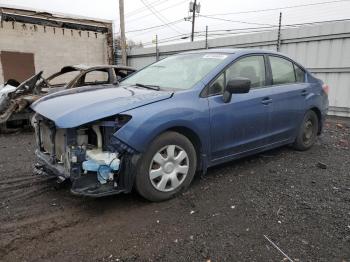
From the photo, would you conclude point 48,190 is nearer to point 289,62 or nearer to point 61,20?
point 289,62

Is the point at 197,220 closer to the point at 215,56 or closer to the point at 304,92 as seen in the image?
the point at 215,56

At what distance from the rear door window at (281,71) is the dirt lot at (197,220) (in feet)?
4.18

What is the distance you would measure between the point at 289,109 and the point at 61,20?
1399 centimetres

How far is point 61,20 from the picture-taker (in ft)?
52.0

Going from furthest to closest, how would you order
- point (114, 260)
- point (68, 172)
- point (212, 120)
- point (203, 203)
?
1. point (212, 120)
2. point (203, 203)
3. point (68, 172)
4. point (114, 260)

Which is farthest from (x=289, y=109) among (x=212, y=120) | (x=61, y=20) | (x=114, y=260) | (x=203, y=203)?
(x=61, y=20)

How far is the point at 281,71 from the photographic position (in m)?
4.90

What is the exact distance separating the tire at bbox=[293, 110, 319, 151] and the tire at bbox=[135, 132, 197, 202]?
7.78 feet

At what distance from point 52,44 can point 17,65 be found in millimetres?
1943

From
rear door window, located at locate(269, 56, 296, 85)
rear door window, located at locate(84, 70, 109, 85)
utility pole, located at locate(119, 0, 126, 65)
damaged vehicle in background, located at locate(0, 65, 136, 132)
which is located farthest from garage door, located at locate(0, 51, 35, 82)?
rear door window, located at locate(269, 56, 296, 85)

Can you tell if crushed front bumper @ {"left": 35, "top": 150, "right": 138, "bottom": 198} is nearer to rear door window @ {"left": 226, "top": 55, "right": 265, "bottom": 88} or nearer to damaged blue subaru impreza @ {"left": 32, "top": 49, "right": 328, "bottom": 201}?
damaged blue subaru impreza @ {"left": 32, "top": 49, "right": 328, "bottom": 201}

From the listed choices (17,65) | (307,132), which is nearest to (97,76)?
(17,65)

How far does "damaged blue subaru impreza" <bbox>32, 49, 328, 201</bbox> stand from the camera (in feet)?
10.3

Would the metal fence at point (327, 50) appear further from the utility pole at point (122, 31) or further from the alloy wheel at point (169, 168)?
the utility pole at point (122, 31)
